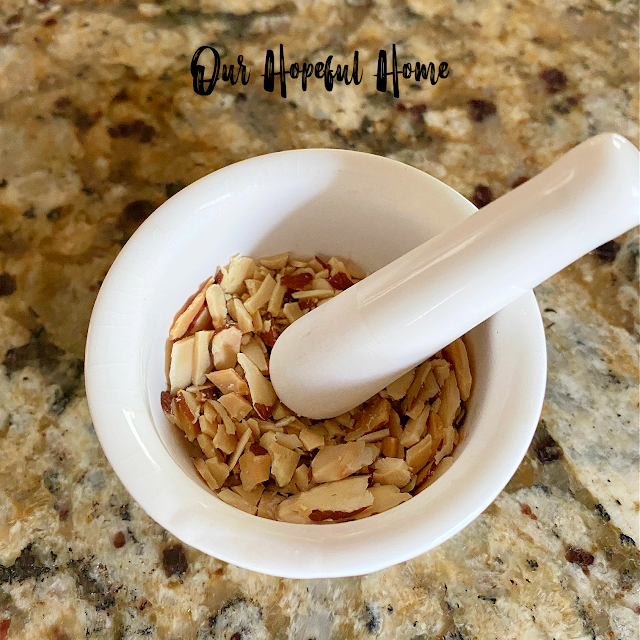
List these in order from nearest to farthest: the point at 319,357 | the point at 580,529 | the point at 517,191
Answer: the point at 517,191 → the point at 319,357 → the point at 580,529

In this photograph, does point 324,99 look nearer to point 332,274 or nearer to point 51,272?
point 332,274

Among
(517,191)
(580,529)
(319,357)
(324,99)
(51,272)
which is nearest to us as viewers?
(517,191)

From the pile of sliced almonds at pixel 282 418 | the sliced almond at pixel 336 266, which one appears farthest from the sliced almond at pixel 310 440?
the sliced almond at pixel 336 266

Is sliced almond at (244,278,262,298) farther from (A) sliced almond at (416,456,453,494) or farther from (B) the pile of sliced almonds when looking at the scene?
(A) sliced almond at (416,456,453,494)

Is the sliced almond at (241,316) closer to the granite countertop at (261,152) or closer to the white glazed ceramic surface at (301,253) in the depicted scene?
the white glazed ceramic surface at (301,253)

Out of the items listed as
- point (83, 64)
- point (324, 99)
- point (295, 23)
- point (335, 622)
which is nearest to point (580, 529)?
point (335, 622)

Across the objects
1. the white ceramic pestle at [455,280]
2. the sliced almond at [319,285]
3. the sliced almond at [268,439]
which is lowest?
the sliced almond at [268,439]
